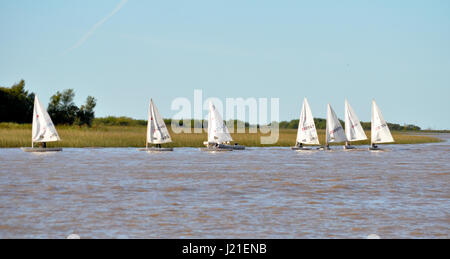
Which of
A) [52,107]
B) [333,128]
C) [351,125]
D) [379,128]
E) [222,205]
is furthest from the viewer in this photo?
[52,107]

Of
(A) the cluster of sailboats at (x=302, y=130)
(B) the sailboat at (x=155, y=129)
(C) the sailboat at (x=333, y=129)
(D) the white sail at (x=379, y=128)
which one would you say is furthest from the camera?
(C) the sailboat at (x=333, y=129)

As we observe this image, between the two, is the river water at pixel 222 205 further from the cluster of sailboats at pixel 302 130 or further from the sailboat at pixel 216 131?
the sailboat at pixel 216 131

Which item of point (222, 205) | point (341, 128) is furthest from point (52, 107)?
Answer: point (222, 205)

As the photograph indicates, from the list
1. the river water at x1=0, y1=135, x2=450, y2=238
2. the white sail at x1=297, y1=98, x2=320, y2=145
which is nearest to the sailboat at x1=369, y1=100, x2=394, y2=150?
the white sail at x1=297, y1=98, x2=320, y2=145

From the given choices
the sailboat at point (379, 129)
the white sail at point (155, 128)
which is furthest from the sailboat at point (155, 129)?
the sailboat at point (379, 129)

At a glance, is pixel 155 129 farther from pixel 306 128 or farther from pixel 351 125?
pixel 351 125

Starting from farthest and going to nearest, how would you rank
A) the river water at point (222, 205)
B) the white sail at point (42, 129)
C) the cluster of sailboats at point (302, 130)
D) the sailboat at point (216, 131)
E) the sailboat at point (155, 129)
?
1. the sailboat at point (216, 131)
2. the cluster of sailboats at point (302, 130)
3. the sailboat at point (155, 129)
4. the white sail at point (42, 129)
5. the river water at point (222, 205)

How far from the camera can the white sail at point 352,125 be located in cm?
6266

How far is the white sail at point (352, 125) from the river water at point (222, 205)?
29688 millimetres

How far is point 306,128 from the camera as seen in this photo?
61906mm

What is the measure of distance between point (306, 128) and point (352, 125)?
16.6ft
